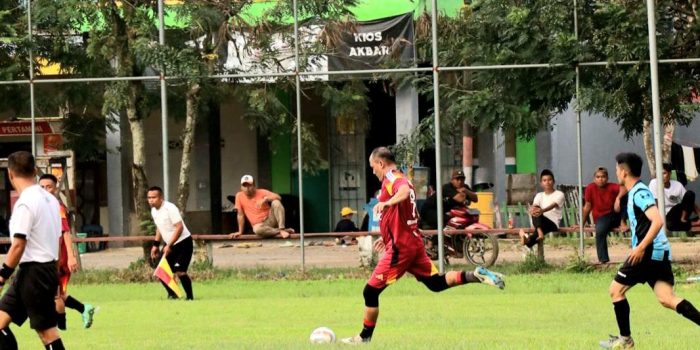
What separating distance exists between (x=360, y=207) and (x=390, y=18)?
8566 mm

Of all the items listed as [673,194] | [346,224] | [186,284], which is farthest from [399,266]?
[346,224]

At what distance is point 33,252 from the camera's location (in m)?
9.56

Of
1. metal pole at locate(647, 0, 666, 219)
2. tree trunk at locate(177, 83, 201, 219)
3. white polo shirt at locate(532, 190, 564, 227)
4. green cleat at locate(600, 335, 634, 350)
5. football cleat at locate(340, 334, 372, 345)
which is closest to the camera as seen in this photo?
green cleat at locate(600, 335, 634, 350)

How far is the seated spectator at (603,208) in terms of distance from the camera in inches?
797

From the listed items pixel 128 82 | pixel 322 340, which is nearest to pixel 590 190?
pixel 128 82

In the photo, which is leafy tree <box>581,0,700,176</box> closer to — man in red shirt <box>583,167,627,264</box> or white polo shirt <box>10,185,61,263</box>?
man in red shirt <box>583,167,627,264</box>

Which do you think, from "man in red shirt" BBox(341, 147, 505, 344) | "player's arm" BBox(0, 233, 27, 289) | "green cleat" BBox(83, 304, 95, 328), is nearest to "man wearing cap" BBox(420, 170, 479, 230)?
"green cleat" BBox(83, 304, 95, 328)

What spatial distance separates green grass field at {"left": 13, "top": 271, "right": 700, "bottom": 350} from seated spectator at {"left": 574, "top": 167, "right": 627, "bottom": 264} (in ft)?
2.39

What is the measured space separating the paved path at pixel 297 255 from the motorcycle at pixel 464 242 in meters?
0.49

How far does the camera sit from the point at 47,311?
378 inches

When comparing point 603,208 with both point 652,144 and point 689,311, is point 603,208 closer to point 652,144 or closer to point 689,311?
point 652,144

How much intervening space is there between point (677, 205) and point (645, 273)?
10.2 meters

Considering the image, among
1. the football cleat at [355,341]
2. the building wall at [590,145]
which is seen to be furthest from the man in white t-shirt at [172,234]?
the building wall at [590,145]

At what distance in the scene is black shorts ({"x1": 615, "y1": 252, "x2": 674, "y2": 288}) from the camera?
1091 centimetres
